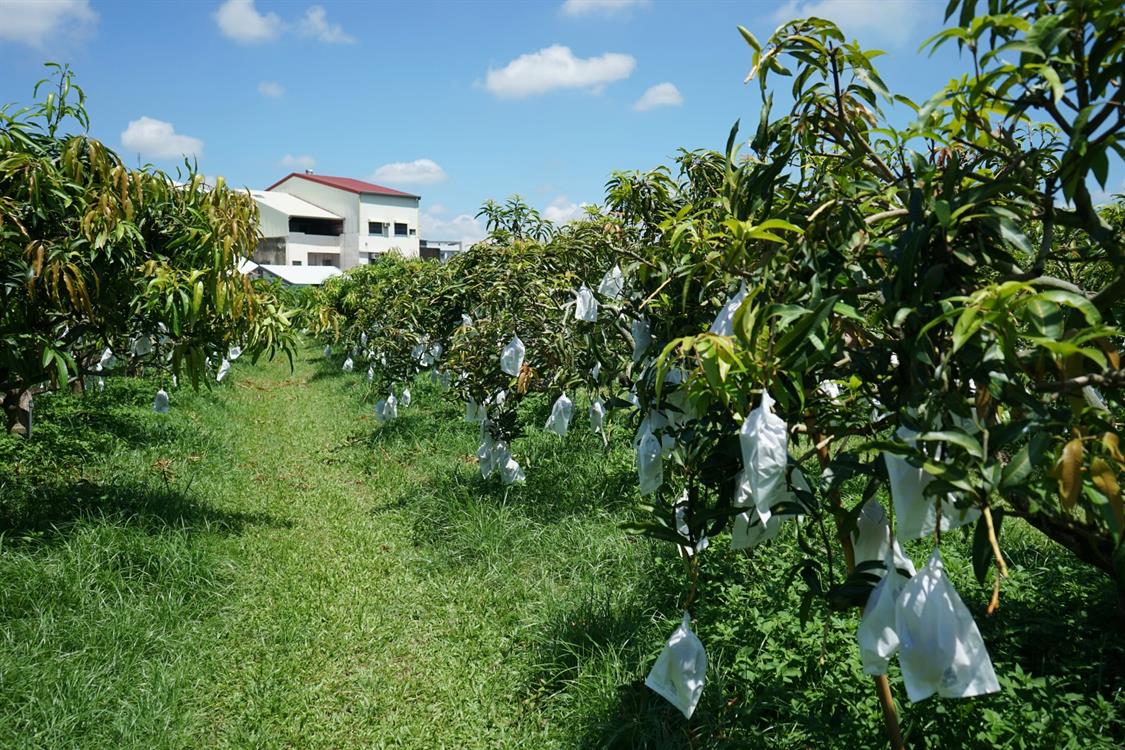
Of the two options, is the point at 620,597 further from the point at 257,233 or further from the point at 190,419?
the point at 190,419

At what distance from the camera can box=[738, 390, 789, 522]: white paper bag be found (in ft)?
3.92

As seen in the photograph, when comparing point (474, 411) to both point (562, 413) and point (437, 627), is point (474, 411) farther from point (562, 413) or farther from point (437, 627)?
point (437, 627)

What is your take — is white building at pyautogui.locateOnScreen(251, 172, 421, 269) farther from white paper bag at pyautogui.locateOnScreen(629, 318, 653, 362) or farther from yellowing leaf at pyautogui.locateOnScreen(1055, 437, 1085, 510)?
yellowing leaf at pyautogui.locateOnScreen(1055, 437, 1085, 510)

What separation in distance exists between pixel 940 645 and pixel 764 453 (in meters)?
0.35

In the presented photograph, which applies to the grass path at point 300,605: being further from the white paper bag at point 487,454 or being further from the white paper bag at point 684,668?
the white paper bag at point 684,668

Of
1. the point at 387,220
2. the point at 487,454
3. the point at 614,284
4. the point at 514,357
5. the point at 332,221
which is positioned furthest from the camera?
the point at 387,220

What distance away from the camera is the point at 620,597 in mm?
3332

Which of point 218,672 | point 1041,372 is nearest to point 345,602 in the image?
point 218,672

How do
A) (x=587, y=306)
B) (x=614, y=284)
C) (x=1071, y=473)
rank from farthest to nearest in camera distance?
(x=587, y=306), (x=614, y=284), (x=1071, y=473)

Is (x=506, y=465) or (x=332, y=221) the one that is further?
(x=332, y=221)

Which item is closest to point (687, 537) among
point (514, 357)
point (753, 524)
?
point (753, 524)

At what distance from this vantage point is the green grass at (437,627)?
2.41m

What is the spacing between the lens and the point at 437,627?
11.4 feet

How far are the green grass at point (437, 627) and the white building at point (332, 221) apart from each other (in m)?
29.0
